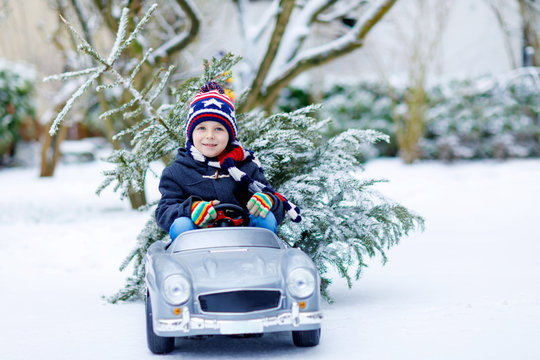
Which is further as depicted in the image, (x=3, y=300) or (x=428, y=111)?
(x=428, y=111)

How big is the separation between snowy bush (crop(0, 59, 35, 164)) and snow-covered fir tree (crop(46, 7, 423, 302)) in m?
13.6

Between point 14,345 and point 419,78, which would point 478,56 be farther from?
point 14,345

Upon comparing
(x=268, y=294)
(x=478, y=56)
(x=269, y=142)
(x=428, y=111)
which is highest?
(x=478, y=56)

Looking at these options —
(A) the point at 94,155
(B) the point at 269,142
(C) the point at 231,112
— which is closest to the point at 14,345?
(C) the point at 231,112

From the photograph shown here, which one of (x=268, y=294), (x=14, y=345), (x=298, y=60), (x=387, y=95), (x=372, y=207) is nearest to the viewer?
(x=268, y=294)

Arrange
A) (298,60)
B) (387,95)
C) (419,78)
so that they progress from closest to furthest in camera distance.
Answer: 1. (298,60)
2. (419,78)
3. (387,95)

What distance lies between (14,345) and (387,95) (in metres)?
13.2

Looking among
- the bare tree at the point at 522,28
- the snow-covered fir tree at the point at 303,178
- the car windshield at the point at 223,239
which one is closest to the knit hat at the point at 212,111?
the snow-covered fir tree at the point at 303,178

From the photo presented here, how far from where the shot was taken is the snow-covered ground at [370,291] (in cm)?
370

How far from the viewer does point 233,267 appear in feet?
11.3

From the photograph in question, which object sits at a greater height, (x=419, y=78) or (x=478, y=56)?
(x=478, y=56)

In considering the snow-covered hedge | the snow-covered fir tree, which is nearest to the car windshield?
the snow-covered fir tree

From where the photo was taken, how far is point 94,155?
818 inches

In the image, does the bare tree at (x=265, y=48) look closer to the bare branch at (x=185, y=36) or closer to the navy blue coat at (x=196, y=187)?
the bare branch at (x=185, y=36)
